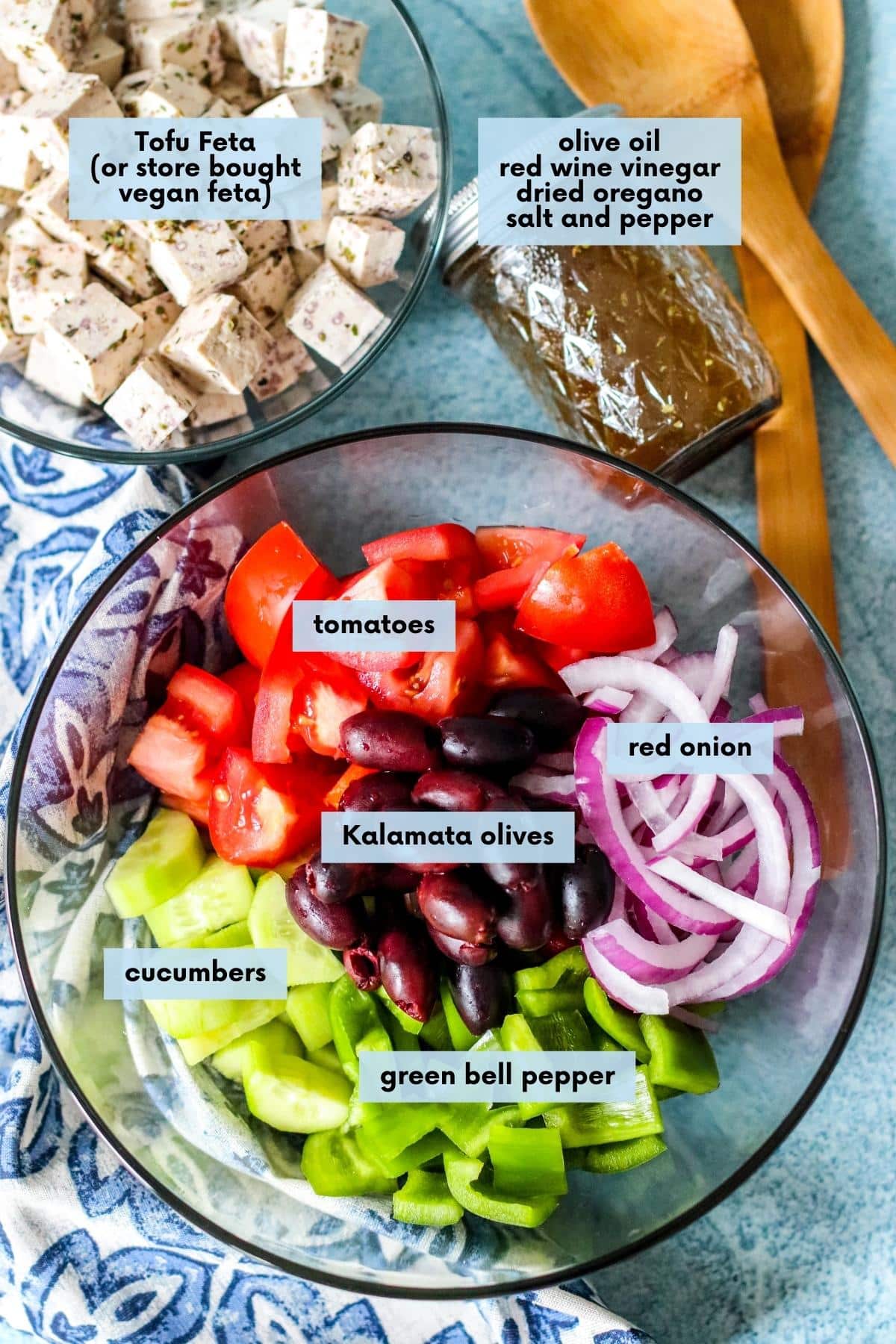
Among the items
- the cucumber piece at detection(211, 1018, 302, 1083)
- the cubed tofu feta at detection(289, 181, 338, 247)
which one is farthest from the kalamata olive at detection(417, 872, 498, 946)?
the cubed tofu feta at detection(289, 181, 338, 247)

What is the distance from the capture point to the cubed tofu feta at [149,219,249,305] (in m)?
1.13

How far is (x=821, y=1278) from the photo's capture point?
1235 mm

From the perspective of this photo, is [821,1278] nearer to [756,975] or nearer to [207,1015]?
[756,975]

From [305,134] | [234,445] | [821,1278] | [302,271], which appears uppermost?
[305,134]

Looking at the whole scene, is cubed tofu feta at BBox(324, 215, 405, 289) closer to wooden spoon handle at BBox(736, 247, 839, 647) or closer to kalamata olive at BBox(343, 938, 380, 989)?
wooden spoon handle at BBox(736, 247, 839, 647)

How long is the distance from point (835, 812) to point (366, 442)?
598mm

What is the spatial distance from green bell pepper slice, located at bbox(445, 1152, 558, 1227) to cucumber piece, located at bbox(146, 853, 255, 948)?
311mm

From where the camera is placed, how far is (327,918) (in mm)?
1014

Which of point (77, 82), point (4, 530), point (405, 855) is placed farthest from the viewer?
point (4, 530)

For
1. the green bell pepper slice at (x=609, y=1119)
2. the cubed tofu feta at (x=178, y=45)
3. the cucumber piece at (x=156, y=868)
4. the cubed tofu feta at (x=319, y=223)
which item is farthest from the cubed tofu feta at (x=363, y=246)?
the green bell pepper slice at (x=609, y=1119)

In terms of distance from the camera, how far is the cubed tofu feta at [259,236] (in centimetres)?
115

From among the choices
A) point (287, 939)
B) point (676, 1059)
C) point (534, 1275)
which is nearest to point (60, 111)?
point (287, 939)

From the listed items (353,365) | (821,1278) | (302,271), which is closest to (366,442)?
(353,365)

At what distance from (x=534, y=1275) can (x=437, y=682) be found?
1.85 feet
